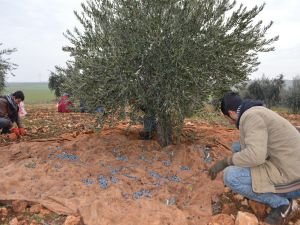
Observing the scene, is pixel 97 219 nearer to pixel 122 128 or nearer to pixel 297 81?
pixel 122 128

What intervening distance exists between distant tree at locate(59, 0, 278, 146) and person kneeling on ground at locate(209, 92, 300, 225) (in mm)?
1608

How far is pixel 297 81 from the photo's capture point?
21.9 m

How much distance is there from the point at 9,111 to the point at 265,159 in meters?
6.15

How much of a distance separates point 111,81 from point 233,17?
2283 millimetres

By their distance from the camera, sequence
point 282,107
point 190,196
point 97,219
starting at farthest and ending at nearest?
point 282,107 → point 190,196 → point 97,219

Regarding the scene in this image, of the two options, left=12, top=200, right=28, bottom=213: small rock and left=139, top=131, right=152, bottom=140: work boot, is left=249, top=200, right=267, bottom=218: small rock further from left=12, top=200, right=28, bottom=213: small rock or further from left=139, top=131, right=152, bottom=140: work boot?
left=12, top=200, right=28, bottom=213: small rock

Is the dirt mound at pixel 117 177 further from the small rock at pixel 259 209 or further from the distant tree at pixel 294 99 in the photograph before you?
the distant tree at pixel 294 99

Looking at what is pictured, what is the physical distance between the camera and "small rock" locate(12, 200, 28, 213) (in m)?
4.89

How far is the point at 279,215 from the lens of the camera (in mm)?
4648

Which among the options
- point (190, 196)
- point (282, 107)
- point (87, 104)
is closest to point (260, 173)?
point (190, 196)

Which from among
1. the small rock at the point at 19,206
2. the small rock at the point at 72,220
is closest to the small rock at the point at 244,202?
the small rock at the point at 72,220

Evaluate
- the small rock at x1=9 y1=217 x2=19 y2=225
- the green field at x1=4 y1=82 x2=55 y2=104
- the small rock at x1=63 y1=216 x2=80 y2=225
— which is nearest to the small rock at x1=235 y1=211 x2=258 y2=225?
the small rock at x1=63 y1=216 x2=80 y2=225

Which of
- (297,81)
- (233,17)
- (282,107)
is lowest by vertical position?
(282,107)

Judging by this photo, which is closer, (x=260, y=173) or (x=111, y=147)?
(x=260, y=173)
